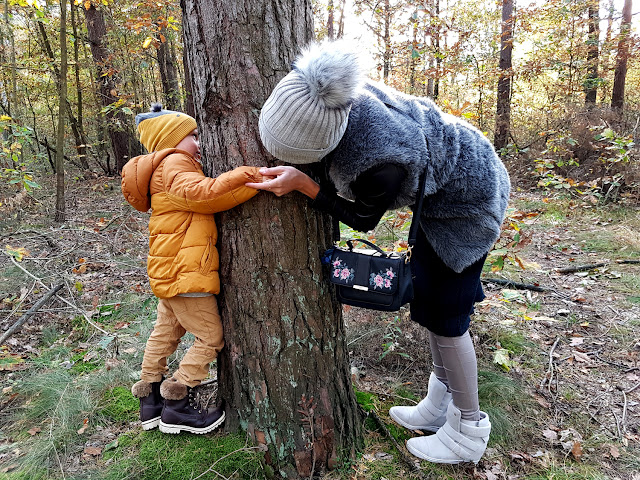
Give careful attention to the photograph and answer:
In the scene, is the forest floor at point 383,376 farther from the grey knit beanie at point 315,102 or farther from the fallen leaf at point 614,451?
the grey knit beanie at point 315,102

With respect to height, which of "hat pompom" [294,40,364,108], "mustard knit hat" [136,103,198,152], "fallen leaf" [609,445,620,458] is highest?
"hat pompom" [294,40,364,108]

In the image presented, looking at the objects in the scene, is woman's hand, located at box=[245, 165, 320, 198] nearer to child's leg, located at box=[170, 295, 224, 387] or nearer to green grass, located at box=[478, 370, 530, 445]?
child's leg, located at box=[170, 295, 224, 387]

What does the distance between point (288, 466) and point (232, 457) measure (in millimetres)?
290

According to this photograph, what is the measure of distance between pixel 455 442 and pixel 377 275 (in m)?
1.16

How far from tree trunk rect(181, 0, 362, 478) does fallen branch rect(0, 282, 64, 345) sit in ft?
8.18

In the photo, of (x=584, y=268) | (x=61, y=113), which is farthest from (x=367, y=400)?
(x=61, y=113)

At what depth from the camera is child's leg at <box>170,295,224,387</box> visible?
2.00 meters

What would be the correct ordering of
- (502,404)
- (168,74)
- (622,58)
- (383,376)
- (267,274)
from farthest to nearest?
(168,74)
(622,58)
(383,376)
(502,404)
(267,274)

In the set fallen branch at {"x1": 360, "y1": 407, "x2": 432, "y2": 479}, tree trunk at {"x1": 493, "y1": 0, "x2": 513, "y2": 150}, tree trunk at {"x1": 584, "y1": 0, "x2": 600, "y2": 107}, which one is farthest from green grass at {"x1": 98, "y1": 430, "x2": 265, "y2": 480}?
tree trunk at {"x1": 584, "y1": 0, "x2": 600, "y2": 107}

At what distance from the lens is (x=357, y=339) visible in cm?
323

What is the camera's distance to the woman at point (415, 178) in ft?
4.95

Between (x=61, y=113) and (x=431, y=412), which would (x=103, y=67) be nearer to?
(x=61, y=113)

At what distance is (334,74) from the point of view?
145 cm

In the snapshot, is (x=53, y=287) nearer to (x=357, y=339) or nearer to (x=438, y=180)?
(x=357, y=339)
